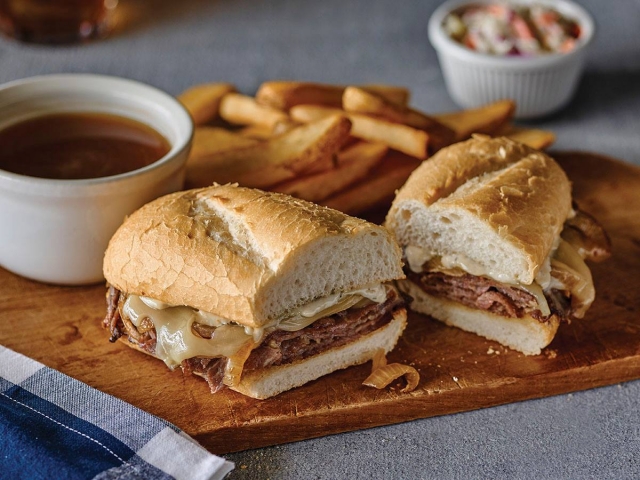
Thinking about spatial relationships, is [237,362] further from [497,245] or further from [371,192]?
[371,192]

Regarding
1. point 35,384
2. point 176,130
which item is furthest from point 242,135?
point 35,384

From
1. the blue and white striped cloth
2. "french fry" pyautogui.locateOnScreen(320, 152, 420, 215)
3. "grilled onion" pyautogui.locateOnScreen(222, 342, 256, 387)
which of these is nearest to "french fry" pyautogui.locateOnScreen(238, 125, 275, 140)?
"french fry" pyautogui.locateOnScreen(320, 152, 420, 215)

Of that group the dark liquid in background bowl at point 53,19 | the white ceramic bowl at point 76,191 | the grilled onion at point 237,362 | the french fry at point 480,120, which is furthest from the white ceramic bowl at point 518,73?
the grilled onion at point 237,362

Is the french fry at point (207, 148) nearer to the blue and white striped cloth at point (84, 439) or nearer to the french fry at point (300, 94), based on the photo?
the french fry at point (300, 94)

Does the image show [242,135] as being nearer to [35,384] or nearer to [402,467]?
[35,384]

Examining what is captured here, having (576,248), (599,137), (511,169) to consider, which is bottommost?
(599,137)

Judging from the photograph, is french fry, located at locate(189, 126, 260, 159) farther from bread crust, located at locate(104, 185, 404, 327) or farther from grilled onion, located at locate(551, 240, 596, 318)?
grilled onion, located at locate(551, 240, 596, 318)
